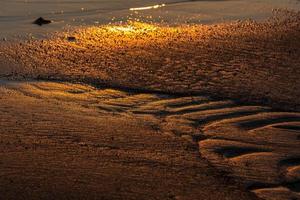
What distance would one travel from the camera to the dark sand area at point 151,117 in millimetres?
5352

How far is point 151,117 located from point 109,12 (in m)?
6.79

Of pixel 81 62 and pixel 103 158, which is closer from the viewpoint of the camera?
pixel 103 158

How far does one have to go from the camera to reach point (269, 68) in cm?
895

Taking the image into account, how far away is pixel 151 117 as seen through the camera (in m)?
7.02

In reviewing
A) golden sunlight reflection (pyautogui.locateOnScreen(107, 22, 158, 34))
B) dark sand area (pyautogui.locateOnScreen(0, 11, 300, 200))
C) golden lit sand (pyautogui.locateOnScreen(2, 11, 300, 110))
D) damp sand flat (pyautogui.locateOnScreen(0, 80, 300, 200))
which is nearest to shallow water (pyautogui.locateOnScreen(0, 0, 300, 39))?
golden sunlight reflection (pyautogui.locateOnScreen(107, 22, 158, 34))

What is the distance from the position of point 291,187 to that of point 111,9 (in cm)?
917

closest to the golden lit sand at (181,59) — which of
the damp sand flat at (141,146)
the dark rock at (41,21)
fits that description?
the damp sand flat at (141,146)

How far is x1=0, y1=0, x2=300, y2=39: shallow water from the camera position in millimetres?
12195

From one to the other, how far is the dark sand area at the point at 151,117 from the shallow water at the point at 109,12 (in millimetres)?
1286

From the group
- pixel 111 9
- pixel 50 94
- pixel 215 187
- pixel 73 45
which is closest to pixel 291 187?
pixel 215 187

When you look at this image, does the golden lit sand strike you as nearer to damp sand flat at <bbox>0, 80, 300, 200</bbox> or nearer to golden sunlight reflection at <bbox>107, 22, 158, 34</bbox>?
golden sunlight reflection at <bbox>107, 22, 158, 34</bbox>

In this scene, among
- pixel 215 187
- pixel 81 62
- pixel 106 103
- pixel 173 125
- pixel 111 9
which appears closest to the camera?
pixel 215 187

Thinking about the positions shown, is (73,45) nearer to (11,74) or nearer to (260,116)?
(11,74)

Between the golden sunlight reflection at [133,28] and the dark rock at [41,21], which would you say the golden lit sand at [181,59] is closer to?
the golden sunlight reflection at [133,28]
